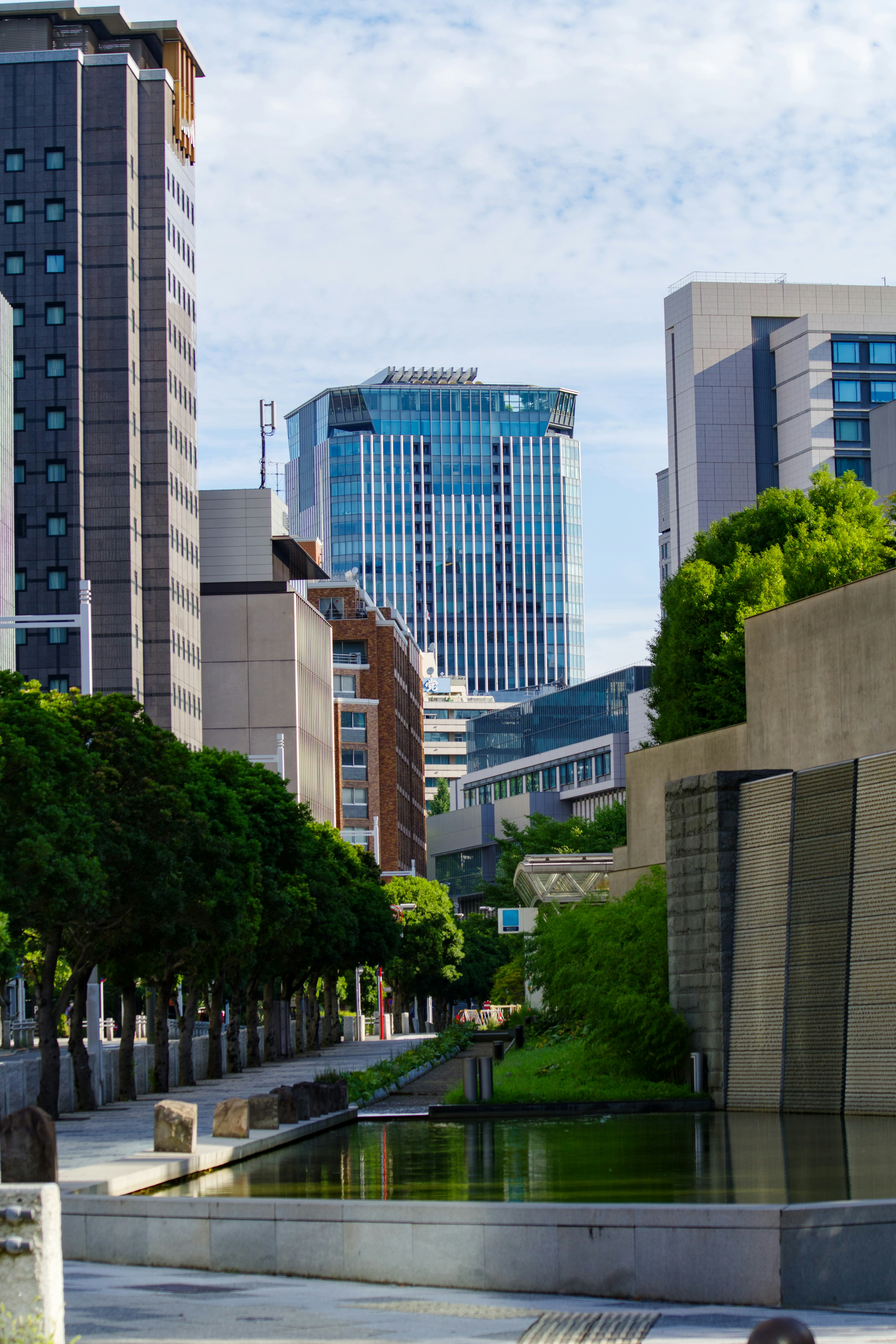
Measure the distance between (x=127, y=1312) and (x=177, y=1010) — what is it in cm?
8815

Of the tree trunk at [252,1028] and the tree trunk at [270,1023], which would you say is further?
the tree trunk at [270,1023]

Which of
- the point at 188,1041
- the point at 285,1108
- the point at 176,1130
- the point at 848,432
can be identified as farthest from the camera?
the point at 848,432

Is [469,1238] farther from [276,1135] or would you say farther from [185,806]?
[185,806]

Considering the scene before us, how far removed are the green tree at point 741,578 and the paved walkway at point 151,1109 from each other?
14.9 metres

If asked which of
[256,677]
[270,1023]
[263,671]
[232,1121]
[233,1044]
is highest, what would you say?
[263,671]

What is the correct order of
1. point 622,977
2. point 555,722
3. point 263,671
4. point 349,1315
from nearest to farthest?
point 349,1315
point 622,977
point 263,671
point 555,722

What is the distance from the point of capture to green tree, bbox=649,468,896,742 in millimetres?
52906

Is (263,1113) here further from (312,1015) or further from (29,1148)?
(312,1015)

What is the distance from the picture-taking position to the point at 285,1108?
2600 centimetres

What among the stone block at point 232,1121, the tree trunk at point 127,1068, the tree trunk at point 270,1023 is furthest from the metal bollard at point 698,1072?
the tree trunk at point 270,1023

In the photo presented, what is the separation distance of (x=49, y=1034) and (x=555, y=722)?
13356 centimetres

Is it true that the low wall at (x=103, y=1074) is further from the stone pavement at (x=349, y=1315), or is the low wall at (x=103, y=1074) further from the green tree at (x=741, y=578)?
the green tree at (x=741, y=578)

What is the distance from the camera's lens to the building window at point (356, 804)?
511 ft

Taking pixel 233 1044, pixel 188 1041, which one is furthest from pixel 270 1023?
pixel 188 1041
